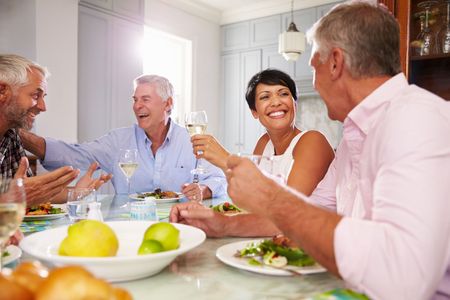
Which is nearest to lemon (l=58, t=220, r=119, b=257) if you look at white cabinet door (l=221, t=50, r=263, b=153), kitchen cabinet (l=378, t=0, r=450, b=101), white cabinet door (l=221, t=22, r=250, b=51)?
kitchen cabinet (l=378, t=0, r=450, b=101)

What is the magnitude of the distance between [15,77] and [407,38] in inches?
87.7

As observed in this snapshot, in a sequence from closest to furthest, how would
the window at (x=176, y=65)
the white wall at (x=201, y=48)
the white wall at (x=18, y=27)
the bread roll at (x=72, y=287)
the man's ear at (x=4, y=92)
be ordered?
1. the bread roll at (x=72, y=287)
2. the man's ear at (x=4, y=92)
3. the white wall at (x=18, y=27)
4. the white wall at (x=201, y=48)
5. the window at (x=176, y=65)

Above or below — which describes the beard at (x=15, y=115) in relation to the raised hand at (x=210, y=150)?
above

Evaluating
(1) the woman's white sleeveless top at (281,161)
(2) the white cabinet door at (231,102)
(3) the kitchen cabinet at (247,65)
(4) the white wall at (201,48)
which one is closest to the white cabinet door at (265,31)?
(3) the kitchen cabinet at (247,65)

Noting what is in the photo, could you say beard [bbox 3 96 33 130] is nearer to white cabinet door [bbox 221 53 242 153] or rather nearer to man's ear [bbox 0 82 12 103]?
man's ear [bbox 0 82 12 103]

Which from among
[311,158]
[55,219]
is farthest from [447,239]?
[55,219]

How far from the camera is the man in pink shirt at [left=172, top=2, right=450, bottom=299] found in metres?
0.76

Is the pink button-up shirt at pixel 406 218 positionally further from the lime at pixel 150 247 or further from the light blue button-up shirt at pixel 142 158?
the light blue button-up shirt at pixel 142 158

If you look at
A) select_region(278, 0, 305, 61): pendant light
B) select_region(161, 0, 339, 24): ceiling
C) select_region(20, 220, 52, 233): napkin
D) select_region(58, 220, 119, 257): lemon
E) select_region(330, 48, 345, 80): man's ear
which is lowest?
select_region(20, 220, 52, 233): napkin

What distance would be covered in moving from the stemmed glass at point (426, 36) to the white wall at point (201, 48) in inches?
141

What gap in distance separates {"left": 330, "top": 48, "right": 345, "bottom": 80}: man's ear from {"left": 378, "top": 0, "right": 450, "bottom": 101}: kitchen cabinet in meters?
1.57

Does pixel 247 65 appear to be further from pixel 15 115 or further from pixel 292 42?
pixel 15 115

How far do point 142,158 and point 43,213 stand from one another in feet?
4.14

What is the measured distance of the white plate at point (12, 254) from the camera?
94cm
